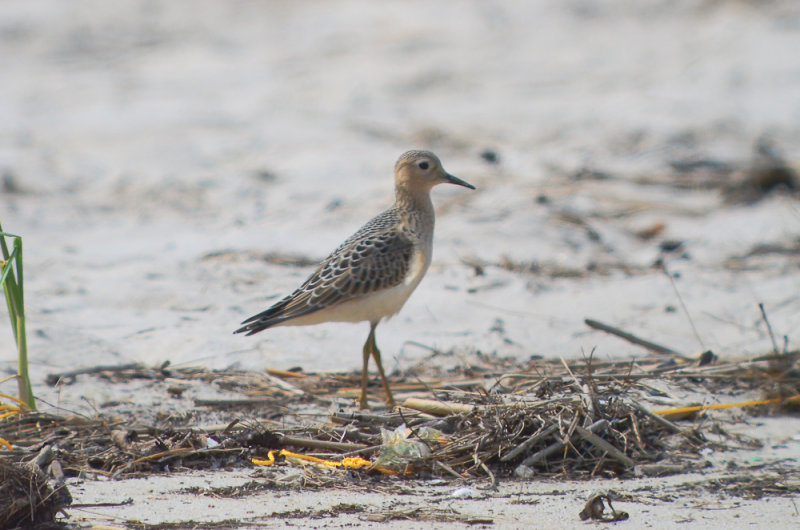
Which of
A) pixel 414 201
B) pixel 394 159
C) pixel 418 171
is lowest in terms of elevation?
pixel 414 201

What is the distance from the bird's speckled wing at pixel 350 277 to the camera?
5332mm

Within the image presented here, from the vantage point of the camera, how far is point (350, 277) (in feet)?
17.7

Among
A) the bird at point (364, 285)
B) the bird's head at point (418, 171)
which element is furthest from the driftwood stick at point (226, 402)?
the bird's head at point (418, 171)

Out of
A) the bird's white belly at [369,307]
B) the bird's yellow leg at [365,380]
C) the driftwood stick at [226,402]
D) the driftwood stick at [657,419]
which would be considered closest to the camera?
the driftwood stick at [657,419]

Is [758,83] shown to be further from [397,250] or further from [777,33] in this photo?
[397,250]

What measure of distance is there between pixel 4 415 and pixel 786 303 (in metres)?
4.84

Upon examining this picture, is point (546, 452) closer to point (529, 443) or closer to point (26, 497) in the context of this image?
point (529, 443)

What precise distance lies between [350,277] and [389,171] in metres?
4.08

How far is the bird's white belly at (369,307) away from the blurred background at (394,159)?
0.57 metres

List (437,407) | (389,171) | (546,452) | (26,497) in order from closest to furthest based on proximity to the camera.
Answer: (26,497) → (546,452) → (437,407) → (389,171)

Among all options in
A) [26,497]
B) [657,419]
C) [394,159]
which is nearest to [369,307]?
[657,419]

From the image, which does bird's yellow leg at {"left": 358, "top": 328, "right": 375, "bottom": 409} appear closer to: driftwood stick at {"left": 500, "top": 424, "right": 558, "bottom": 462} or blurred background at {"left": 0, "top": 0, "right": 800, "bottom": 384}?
blurred background at {"left": 0, "top": 0, "right": 800, "bottom": 384}

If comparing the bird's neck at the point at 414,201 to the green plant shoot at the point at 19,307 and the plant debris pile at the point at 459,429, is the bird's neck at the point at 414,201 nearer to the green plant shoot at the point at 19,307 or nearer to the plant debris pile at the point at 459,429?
the plant debris pile at the point at 459,429

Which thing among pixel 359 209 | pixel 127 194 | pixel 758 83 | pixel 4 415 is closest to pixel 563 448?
pixel 4 415
